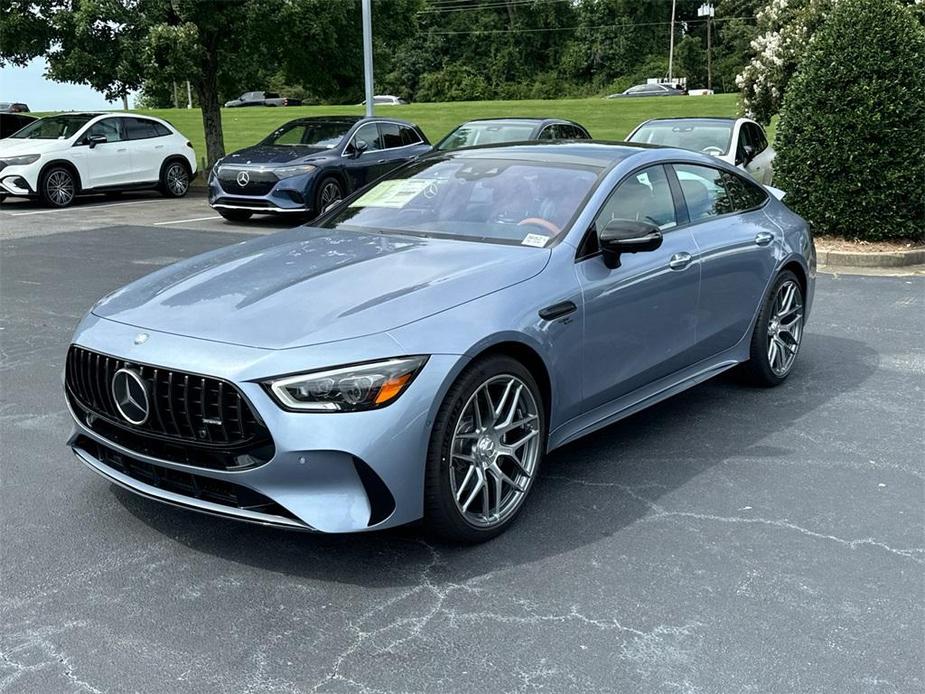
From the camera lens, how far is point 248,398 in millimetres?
3402

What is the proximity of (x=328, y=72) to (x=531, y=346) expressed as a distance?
1940 centimetres

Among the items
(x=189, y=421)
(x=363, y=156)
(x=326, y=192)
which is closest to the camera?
(x=189, y=421)

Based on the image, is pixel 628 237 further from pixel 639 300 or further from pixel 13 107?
pixel 13 107

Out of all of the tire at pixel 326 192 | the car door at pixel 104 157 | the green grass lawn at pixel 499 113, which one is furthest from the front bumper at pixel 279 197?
the green grass lawn at pixel 499 113

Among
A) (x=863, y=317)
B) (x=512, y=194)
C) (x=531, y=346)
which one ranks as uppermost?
(x=512, y=194)

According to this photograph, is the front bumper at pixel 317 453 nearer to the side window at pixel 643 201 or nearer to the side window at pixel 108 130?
the side window at pixel 643 201

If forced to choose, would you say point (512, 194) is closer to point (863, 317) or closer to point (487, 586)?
point (487, 586)

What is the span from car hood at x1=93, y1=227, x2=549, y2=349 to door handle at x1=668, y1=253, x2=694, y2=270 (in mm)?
913

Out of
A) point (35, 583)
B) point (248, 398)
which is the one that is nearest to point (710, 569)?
point (248, 398)

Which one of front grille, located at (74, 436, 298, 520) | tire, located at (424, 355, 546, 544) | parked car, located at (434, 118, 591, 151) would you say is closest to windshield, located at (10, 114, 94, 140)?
parked car, located at (434, 118, 591, 151)

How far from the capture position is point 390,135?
54.4 ft

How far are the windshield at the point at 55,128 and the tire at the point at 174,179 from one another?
174 centimetres

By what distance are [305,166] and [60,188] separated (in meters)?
5.52

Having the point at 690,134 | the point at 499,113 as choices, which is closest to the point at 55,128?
the point at 690,134
